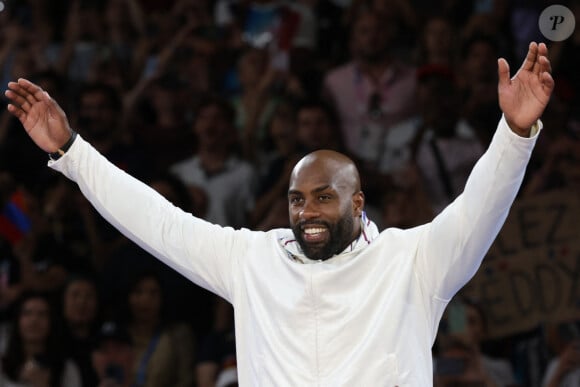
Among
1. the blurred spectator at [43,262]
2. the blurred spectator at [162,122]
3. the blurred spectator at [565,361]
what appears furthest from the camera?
the blurred spectator at [162,122]

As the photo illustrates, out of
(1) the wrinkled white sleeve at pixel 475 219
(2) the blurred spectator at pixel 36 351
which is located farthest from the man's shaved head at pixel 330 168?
(2) the blurred spectator at pixel 36 351

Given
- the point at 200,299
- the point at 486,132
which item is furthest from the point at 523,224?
the point at 200,299

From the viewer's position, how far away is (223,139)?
7.51 m

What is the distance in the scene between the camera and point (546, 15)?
148 inches

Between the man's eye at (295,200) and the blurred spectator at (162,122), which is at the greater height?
the blurred spectator at (162,122)

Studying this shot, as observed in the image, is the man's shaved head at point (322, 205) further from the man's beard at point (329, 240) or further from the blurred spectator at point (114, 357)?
the blurred spectator at point (114, 357)

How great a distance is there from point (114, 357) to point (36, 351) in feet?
1.52

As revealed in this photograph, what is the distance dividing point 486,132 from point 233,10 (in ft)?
7.54

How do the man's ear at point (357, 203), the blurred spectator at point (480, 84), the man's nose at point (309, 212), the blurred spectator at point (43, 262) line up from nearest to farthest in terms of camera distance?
the man's nose at point (309, 212) < the man's ear at point (357, 203) < the blurred spectator at point (43, 262) < the blurred spectator at point (480, 84)

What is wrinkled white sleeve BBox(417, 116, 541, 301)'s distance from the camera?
11.2 feet

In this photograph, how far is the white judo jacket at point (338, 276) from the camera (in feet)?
11.5

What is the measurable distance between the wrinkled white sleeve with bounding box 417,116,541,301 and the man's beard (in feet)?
0.80

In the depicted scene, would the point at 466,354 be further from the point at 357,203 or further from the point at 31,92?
the point at 31,92

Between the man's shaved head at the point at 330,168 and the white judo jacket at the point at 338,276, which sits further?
the man's shaved head at the point at 330,168
